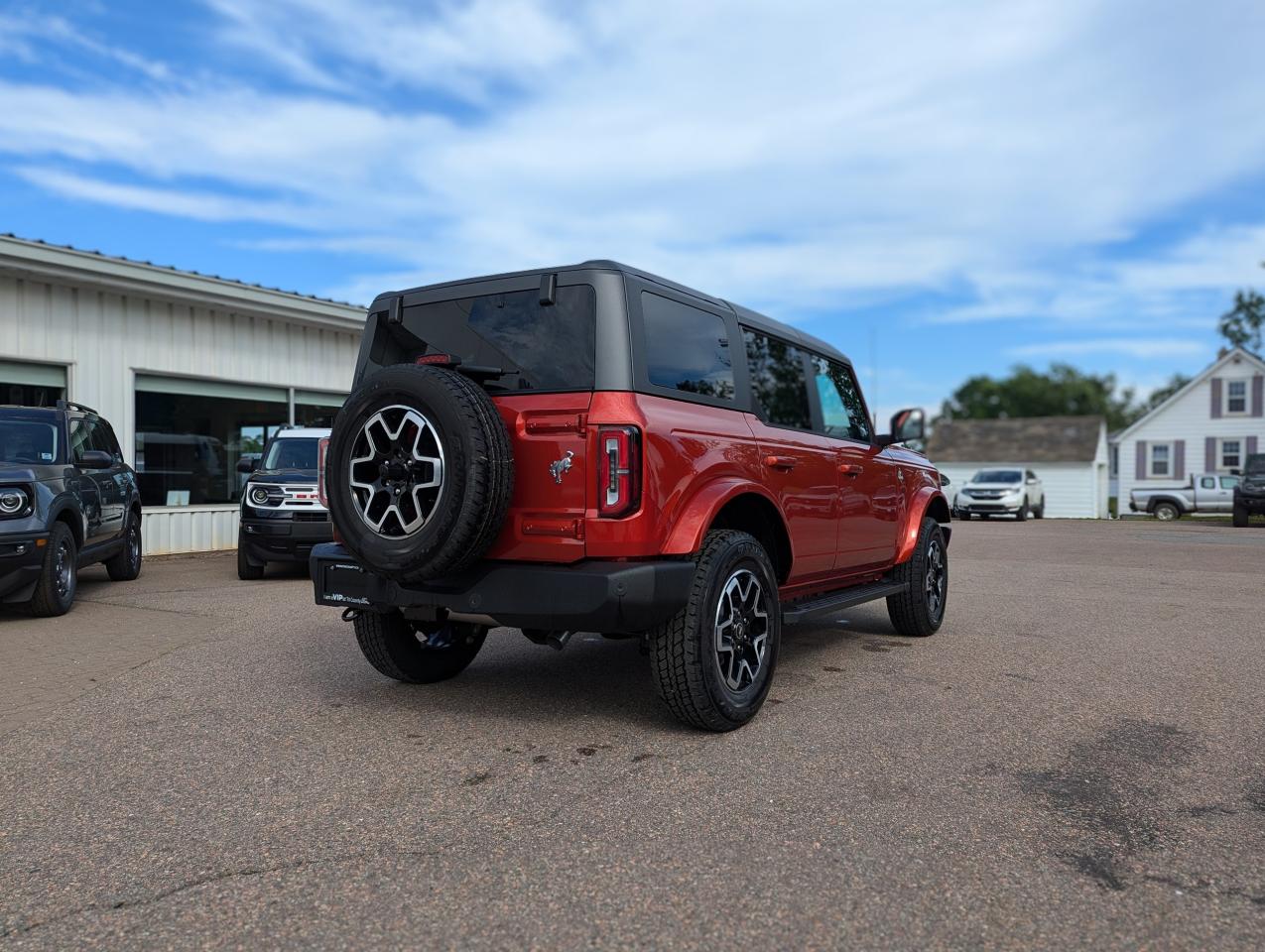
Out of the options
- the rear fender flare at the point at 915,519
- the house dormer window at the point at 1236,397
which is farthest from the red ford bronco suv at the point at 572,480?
the house dormer window at the point at 1236,397

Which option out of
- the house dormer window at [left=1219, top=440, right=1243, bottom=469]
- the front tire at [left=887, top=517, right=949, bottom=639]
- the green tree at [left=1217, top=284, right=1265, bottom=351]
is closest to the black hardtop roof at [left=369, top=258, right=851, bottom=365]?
the front tire at [left=887, top=517, right=949, bottom=639]

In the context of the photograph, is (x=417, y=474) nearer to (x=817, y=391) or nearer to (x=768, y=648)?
(x=768, y=648)

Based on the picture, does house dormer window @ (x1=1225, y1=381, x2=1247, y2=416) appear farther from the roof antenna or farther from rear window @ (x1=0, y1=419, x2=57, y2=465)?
the roof antenna

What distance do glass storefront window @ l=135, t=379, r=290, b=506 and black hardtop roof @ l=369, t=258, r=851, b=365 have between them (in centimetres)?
922

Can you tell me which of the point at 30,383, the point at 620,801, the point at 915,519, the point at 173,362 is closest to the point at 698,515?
the point at 620,801

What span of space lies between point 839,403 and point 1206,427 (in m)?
39.0

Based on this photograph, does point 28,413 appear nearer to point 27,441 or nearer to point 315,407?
Result: point 27,441

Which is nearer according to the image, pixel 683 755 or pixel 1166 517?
pixel 683 755

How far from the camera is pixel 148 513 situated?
12.7m

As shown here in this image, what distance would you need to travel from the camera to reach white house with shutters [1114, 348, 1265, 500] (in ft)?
125

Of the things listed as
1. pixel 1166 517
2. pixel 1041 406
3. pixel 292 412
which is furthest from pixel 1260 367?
pixel 1041 406

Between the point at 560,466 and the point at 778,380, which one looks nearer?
the point at 560,466

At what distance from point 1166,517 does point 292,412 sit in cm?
2878

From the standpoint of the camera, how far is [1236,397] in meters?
38.3
